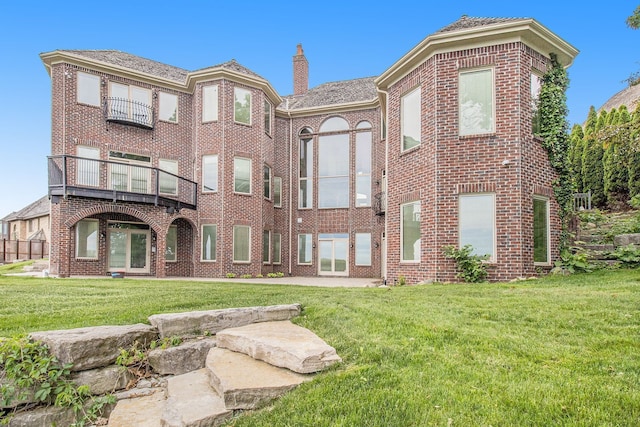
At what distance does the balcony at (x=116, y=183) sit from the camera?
502 inches

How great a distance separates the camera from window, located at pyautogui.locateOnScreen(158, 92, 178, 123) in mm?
16188

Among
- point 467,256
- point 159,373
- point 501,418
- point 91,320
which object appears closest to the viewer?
point 501,418

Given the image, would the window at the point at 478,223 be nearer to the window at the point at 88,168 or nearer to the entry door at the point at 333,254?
the entry door at the point at 333,254

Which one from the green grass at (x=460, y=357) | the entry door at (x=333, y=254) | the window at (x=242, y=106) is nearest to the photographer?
the green grass at (x=460, y=357)

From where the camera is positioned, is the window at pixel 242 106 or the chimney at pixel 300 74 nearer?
the window at pixel 242 106

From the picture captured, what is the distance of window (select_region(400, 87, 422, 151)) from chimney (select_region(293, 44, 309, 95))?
1025 centimetres

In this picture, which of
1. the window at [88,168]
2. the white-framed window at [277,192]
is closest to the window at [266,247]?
the white-framed window at [277,192]

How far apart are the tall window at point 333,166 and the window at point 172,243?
20.5 feet

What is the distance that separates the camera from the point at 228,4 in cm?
1506

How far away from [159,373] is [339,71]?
2022 cm

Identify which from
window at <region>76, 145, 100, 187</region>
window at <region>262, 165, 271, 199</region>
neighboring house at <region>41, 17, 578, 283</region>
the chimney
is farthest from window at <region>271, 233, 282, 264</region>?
the chimney

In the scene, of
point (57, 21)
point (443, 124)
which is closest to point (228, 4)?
point (57, 21)

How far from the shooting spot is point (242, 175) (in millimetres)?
15891

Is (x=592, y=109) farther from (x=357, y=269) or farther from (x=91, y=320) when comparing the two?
(x=91, y=320)
